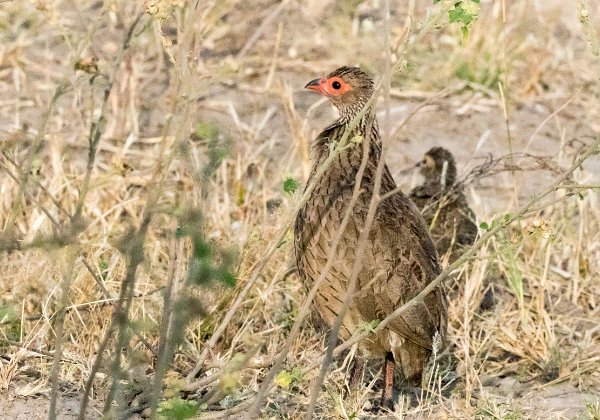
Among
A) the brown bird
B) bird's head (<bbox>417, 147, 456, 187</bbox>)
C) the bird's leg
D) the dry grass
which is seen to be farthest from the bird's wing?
bird's head (<bbox>417, 147, 456, 187</bbox>)

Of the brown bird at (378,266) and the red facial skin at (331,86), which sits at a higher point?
the red facial skin at (331,86)

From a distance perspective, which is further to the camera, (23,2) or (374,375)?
(23,2)

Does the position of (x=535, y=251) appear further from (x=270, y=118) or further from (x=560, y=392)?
(x=270, y=118)

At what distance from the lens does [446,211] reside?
22.9 ft

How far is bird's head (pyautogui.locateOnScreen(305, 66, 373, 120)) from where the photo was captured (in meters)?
6.36

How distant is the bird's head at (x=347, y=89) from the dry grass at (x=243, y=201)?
50 centimetres

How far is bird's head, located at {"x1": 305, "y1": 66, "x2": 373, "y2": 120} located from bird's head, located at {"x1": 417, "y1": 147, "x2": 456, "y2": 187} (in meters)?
0.98

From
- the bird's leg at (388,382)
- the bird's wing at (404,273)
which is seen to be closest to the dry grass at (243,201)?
the bird's leg at (388,382)

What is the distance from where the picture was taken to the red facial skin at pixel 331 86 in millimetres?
6363

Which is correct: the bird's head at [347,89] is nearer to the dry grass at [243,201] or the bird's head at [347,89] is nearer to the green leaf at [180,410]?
the dry grass at [243,201]

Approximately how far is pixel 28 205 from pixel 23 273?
0.97 meters

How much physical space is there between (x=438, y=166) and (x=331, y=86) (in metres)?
1.29

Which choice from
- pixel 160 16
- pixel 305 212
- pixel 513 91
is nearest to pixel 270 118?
pixel 513 91

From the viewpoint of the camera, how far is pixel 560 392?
5.85 m
